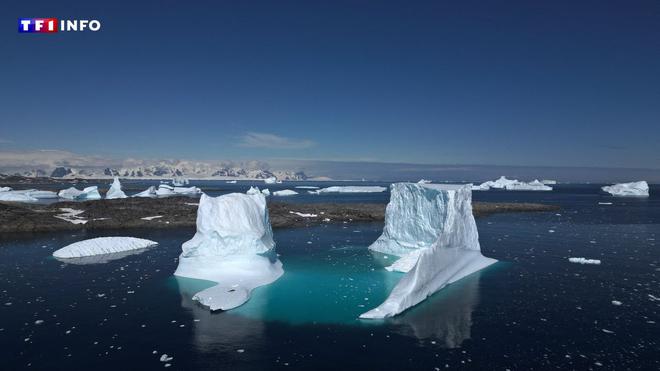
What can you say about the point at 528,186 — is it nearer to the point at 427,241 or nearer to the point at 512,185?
the point at 512,185

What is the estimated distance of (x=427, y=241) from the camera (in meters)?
24.5

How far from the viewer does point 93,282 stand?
61.3 feet

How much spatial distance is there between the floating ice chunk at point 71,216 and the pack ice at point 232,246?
2364 centimetres

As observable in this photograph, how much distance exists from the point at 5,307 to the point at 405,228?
63.7 ft

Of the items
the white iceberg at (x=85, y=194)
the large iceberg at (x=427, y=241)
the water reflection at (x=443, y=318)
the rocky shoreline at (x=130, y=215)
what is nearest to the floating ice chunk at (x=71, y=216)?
the rocky shoreline at (x=130, y=215)

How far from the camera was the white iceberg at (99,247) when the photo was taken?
24.5 m

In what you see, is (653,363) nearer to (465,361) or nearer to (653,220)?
(465,361)

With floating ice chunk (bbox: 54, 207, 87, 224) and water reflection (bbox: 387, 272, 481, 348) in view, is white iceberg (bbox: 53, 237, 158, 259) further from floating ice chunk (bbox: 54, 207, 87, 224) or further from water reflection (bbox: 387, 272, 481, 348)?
water reflection (bbox: 387, 272, 481, 348)

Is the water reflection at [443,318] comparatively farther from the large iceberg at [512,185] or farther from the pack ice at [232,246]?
the large iceberg at [512,185]

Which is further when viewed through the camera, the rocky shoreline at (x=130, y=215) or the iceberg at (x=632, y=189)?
the iceberg at (x=632, y=189)

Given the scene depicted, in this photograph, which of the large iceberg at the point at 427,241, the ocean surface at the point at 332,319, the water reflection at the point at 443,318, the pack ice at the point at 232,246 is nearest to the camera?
the ocean surface at the point at 332,319

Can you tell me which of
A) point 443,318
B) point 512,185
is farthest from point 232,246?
point 512,185

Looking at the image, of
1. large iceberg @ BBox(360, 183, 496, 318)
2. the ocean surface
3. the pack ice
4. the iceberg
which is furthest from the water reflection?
the iceberg

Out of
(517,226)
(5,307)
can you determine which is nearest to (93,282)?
(5,307)
